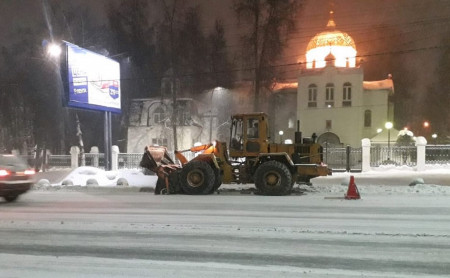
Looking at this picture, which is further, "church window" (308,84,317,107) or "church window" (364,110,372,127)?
"church window" (364,110,372,127)

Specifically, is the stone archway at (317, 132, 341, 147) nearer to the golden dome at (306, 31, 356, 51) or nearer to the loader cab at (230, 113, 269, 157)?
the golden dome at (306, 31, 356, 51)

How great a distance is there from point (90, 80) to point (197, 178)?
1211cm

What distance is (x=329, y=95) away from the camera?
43594 mm

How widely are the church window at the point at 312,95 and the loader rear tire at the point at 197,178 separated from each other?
30362 mm

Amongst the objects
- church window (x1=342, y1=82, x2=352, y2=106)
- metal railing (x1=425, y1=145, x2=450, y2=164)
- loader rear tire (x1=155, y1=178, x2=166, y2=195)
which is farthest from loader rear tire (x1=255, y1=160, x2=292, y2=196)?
church window (x1=342, y1=82, x2=352, y2=106)

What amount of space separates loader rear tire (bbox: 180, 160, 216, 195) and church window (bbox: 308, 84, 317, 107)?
30.4m

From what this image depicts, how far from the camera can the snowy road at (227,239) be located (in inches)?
245

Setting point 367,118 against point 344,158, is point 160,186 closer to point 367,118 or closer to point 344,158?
point 344,158

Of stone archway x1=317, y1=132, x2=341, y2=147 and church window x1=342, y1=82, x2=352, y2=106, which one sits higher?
church window x1=342, y1=82, x2=352, y2=106

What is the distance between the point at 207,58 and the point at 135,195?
32572 mm

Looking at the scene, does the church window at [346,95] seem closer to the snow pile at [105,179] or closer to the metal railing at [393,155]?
the metal railing at [393,155]

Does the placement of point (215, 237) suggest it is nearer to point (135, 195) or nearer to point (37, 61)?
point (135, 195)

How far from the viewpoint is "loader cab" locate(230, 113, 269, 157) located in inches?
603

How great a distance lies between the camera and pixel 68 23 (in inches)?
1604
